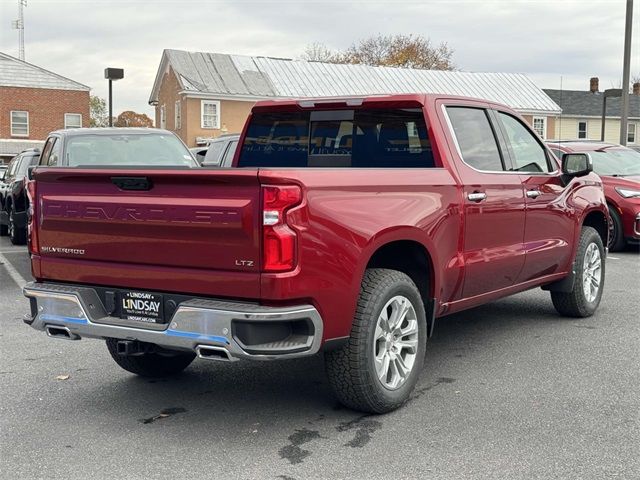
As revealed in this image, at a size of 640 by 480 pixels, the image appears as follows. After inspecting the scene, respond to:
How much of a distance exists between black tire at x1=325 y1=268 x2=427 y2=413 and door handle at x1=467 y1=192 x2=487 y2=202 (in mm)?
1008

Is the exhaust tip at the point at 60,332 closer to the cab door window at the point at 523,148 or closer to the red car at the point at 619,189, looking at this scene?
the cab door window at the point at 523,148

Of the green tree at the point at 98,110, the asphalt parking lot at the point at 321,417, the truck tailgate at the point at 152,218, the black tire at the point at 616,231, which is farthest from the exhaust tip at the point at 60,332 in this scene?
the green tree at the point at 98,110

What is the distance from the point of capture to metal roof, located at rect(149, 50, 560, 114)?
4141 cm

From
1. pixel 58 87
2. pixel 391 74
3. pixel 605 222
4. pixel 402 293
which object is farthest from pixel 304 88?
pixel 402 293

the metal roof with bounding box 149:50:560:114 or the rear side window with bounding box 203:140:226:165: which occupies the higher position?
the metal roof with bounding box 149:50:560:114

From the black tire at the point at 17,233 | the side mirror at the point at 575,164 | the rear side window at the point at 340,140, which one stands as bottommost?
the black tire at the point at 17,233

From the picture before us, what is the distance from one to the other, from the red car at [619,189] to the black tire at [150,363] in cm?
793

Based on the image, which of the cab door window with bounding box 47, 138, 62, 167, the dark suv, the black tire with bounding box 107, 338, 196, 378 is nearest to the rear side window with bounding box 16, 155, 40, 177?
the dark suv

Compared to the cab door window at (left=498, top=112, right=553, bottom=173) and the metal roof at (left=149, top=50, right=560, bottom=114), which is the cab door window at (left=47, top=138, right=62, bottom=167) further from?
the metal roof at (left=149, top=50, right=560, bottom=114)

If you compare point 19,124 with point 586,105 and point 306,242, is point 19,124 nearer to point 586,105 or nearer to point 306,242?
point 586,105

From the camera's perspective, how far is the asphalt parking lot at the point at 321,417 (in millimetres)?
3973

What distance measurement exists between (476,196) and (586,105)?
56.0 meters

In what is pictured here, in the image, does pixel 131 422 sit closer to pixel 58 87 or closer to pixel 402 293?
pixel 402 293

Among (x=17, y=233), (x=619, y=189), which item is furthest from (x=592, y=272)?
(x=17, y=233)
